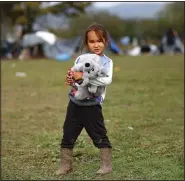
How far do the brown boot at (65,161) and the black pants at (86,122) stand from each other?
124 mm

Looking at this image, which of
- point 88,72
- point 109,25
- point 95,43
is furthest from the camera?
point 109,25

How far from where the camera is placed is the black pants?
12.2 feet

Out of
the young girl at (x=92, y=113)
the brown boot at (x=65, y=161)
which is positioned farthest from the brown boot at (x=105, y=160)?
the brown boot at (x=65, y=161)

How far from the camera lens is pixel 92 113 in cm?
372

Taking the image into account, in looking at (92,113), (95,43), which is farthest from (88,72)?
(92,113)

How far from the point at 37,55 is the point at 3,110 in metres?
24.3

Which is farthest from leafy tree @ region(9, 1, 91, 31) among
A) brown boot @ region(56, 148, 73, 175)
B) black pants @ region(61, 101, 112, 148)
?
black pants @ region(61, 101, 112, 148)

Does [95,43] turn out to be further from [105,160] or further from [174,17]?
[174,17]

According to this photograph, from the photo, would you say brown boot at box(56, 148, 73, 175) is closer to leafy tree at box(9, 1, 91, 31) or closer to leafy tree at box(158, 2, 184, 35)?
leafy tree at box(9, 1, 91, 31)

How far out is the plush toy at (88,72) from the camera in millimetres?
3500

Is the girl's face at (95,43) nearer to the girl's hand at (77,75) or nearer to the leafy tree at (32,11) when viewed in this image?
the girl's hand at (77,75)

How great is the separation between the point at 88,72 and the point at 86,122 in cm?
48

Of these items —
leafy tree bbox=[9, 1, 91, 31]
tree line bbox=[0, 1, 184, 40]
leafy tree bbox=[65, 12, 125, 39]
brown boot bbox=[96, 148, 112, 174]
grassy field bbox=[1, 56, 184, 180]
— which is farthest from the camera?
leafy tree bbox=[65, 12, 125, 39]

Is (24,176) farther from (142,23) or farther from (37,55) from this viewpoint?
(142,23)
